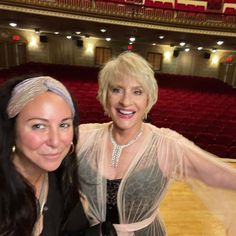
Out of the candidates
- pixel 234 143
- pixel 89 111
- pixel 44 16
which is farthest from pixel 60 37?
pixel 234 143

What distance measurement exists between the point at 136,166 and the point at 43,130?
54 cm

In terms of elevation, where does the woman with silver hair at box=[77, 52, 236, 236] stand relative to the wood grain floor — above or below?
→ above

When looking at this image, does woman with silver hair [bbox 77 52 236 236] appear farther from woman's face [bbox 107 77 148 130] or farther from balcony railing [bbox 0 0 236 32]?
balcony railing [bbox 0 0 236 32]

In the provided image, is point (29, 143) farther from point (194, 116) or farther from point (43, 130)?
point (194, 116)

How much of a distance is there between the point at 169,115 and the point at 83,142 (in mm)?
4687

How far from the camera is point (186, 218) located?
2.62 meters

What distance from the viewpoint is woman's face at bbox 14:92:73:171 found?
2.47 feet

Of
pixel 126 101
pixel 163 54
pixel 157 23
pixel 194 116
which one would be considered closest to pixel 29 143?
pixel 126 101

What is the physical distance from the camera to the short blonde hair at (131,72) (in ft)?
3.53

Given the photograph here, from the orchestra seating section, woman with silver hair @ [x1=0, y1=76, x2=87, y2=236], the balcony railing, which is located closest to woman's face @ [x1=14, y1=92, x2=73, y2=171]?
woman with silver hair @ [x1=0, y1=76, x2=87, y2=236]

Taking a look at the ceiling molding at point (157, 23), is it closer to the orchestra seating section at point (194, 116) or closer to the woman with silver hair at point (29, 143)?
the orchestra seating section at point (194, 116)

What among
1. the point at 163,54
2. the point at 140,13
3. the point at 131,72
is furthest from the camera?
the point at 163,54

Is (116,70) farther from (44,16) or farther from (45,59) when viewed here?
(45,59)

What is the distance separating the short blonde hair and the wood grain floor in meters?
1.52
